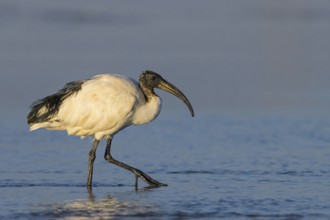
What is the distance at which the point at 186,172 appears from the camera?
1317 cm

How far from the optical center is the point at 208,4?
30750mm

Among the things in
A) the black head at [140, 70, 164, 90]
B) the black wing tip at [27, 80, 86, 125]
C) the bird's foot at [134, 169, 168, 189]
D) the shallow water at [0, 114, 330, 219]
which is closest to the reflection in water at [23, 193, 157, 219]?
the shallow water at [0, 114, 330, 219]

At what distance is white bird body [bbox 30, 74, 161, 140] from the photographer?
12.3 metres

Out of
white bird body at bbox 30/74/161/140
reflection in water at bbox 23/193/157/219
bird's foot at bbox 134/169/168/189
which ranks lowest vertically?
reflection in water at bbox 23/193/157/219

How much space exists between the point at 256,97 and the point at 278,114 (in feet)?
5.21

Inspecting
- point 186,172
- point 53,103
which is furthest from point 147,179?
point 53,103

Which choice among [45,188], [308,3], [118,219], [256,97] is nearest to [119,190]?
[45,188]

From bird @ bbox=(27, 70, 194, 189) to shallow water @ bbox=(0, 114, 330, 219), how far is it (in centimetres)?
58

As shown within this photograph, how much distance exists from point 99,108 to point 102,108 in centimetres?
3

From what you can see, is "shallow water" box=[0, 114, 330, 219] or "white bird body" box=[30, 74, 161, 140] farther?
"white bird body" box=[30, 74, 161, 140]

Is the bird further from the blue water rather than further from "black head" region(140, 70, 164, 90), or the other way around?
the blue water

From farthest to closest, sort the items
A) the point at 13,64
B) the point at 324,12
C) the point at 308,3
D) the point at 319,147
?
the point at 308,3
the point at 324,12
the point at 13,64
the point at 319,147

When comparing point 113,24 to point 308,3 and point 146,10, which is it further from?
point 308,3

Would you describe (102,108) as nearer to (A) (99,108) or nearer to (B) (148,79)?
(A) (99,108)
